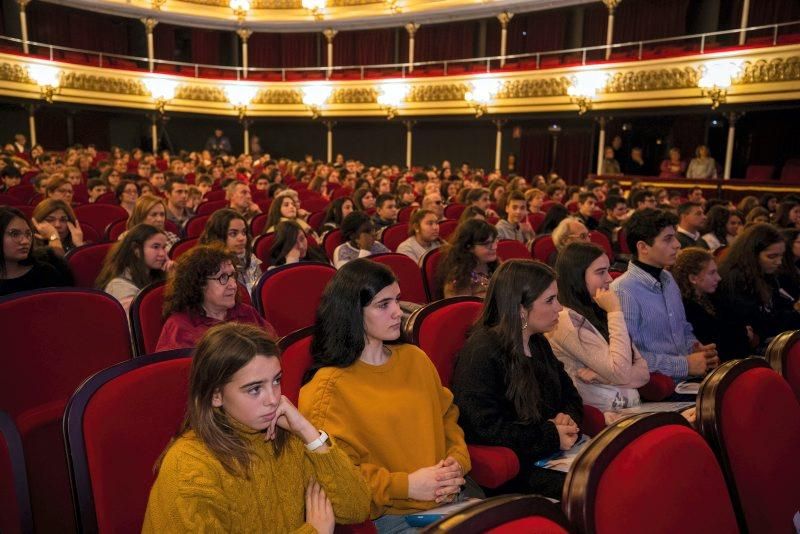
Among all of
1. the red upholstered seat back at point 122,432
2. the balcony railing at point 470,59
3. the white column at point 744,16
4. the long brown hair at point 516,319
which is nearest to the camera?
the red upholstered seat back at point 122,432

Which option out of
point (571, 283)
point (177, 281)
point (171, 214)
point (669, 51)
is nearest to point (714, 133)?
point (669, 51)

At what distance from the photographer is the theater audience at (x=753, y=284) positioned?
13.8ft

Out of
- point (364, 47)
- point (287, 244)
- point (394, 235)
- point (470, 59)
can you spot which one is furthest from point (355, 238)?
point (364, 47)

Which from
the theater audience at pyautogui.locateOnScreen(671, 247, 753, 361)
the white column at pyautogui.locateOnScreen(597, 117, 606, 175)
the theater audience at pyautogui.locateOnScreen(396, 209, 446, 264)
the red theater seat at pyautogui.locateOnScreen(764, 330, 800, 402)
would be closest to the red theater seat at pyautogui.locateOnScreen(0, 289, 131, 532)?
the red theater seat at pyautogui.locateOnScreen(764, 330, 800, 402)

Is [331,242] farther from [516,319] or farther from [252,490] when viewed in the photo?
[252,490]

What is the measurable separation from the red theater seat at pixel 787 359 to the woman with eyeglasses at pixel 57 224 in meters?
4.66

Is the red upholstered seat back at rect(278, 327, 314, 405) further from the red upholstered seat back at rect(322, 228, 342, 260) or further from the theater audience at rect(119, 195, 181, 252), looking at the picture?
the red upholstered seat back at rect(322, 228, 342, 260)

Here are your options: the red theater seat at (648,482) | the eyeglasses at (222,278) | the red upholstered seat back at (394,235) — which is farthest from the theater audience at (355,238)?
the red theater seat at (648,482)

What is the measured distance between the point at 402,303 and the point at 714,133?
16.0 m

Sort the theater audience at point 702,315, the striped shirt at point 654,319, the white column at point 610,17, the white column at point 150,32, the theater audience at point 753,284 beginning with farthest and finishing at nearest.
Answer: the white column at point 150,32 < the white column at point 610,17 < the theater audience at point 753,284 < the theater audience at point 702,315 < the striped shirt at point 654,319

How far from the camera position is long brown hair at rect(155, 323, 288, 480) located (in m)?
1.64

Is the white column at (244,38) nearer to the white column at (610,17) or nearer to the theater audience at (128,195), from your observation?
the white column at (610,17)

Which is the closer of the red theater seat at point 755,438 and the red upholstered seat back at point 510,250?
the red theater seat at point 755,438

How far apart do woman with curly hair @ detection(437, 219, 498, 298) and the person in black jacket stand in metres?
1.70
